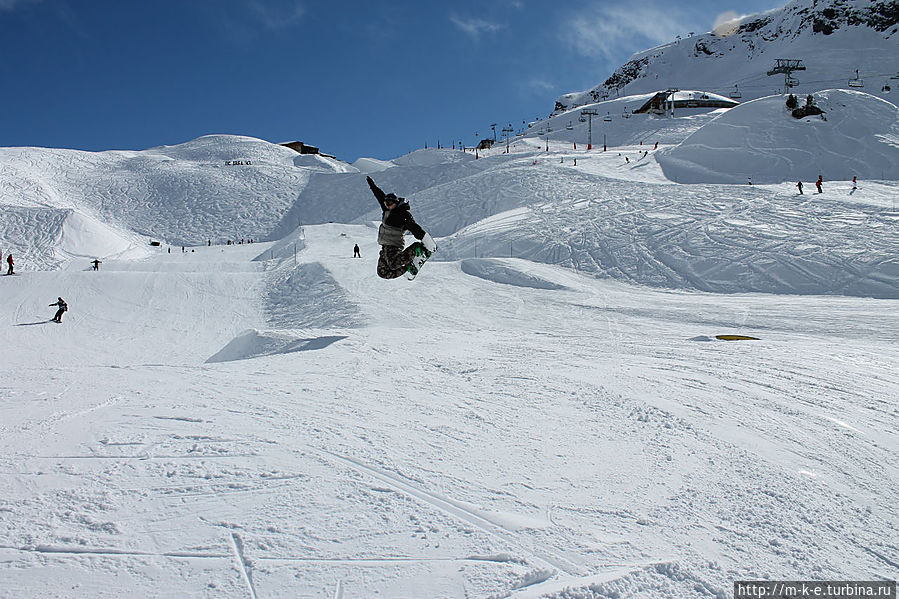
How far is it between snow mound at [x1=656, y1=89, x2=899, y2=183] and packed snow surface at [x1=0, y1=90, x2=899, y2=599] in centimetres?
1932

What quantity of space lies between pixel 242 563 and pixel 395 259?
552 cm

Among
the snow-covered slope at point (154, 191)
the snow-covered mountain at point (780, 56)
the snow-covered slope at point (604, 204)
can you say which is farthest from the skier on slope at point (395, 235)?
the snow-covered mountain at point (780, 56)

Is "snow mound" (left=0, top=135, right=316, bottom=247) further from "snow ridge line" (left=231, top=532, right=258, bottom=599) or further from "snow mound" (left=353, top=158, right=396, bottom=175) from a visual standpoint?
"snow ridge line" (left=231, top=532, right=258, bottom=599)

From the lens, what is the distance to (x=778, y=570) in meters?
A: 4.01

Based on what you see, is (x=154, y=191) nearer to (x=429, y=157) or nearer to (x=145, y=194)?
(x=145, y=194)

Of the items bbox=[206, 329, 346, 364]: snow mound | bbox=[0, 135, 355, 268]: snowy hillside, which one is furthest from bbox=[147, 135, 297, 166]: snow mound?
bbox=[206, 329, 346, 364]: snow mound

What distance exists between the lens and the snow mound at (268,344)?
14472mm

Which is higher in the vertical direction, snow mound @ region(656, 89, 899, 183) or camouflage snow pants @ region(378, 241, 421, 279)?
snow mound @ region(656, 89, 899, 183)

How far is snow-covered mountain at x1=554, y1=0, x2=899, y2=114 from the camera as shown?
10144 cm

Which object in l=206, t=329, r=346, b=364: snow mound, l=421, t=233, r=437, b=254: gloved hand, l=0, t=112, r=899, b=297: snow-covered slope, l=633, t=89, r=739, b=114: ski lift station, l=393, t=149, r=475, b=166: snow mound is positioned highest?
l=633, t=89, r=739, b=114: ski lift station

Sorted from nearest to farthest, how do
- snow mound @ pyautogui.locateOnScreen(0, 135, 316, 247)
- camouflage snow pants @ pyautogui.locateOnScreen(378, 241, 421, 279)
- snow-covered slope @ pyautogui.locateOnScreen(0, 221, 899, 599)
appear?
snow-covered slope @ pyautogui.locateOnScreen(0, 221, 899, 599), camouflage snow pants @ pyautogui.locateOnScreen(378, 241, 421, 279), snow mound @ pyautogui.locateOnScreen(0, 135, 316, 247)

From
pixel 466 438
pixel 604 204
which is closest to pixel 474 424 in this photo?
pixel 466 438

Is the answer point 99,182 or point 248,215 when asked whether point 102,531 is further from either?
point 99,182

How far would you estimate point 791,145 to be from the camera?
44094 millimetres
